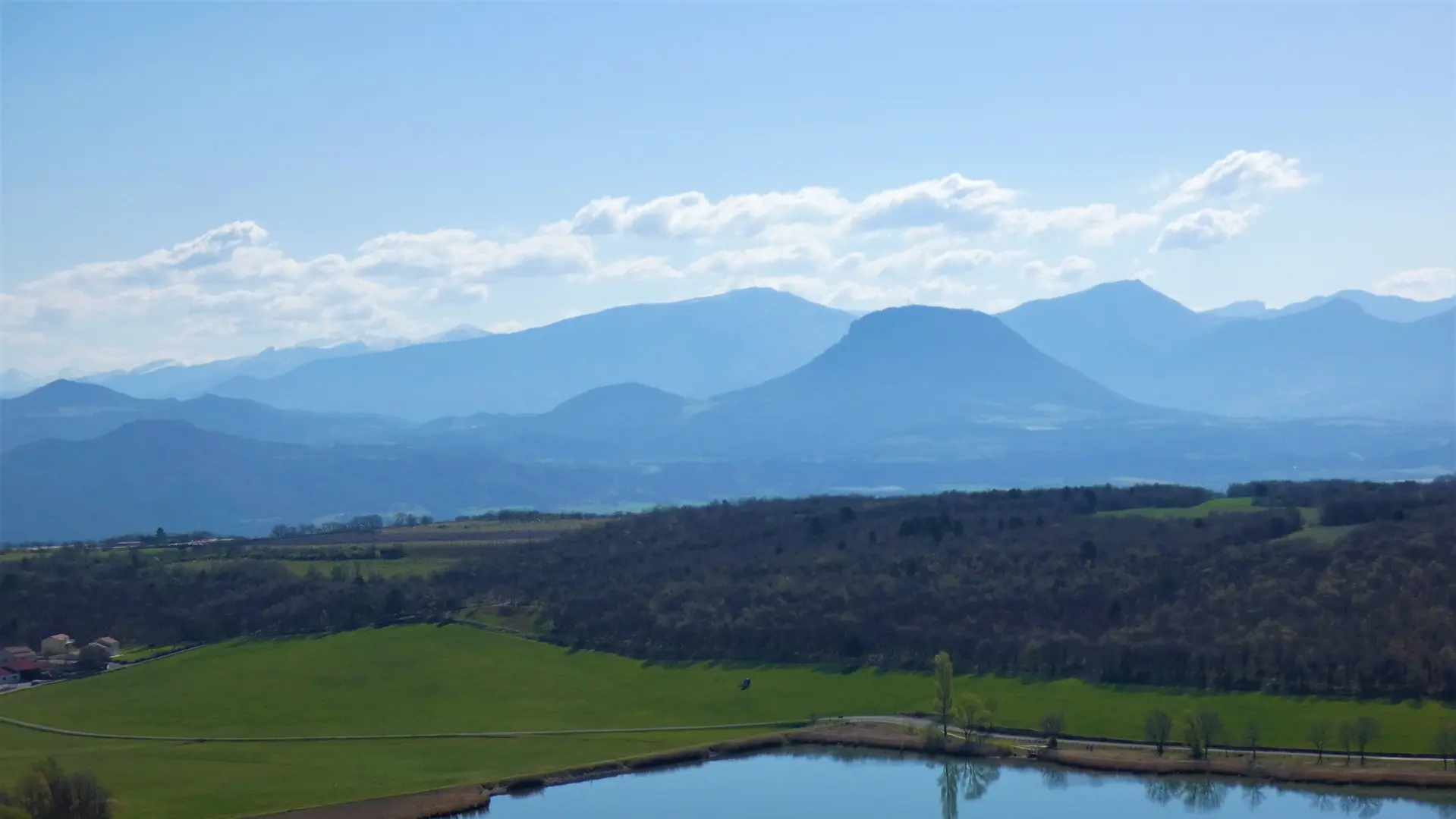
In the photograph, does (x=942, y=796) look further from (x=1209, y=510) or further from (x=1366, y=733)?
(x=1209, y=510)

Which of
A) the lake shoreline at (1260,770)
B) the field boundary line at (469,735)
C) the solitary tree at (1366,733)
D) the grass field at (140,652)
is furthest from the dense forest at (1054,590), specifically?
the grass field at (140,652)

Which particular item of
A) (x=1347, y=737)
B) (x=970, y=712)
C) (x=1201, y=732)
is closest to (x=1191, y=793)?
(x=1201, y=732)

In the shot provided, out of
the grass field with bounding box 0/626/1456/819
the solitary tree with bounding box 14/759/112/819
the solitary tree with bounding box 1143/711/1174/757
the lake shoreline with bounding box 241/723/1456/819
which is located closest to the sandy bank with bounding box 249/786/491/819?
the lake shoreline with bounding box 241/723/1456/819

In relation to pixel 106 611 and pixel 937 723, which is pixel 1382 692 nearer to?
pixel 937 723

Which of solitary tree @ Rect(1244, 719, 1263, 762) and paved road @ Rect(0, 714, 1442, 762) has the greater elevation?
solitary tree @ Rect(1244, 719, 1263, 762)

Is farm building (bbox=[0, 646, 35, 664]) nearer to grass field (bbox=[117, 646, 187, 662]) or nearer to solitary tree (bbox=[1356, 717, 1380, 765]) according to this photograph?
grass field (bbox=[117, 646, 187, 662])
